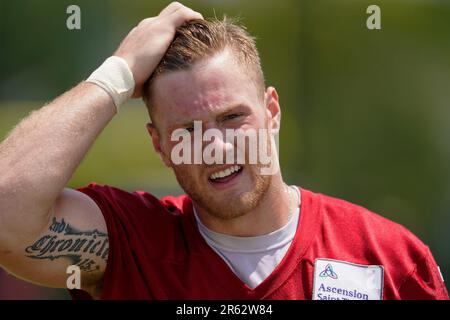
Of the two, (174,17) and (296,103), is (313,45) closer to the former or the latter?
(296,103)

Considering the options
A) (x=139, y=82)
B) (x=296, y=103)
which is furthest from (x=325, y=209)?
(x=296, y=103)

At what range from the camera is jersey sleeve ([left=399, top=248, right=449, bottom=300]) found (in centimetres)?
245

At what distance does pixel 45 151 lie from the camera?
2336mm

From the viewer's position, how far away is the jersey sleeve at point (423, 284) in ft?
8.05

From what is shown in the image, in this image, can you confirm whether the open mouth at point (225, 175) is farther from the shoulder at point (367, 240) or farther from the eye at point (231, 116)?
the shoulder at point (367, 240)

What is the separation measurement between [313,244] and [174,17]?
1093mm

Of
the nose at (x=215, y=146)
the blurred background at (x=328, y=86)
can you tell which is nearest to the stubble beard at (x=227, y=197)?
the nose at (x=215, y=146)

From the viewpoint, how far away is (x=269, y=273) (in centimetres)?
249

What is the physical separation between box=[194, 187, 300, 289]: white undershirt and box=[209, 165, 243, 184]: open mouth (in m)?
0.23

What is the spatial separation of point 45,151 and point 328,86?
4.67 meters

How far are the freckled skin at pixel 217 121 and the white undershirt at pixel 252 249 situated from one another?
37 millimetres

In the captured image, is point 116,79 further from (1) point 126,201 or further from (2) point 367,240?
(2) point 367,240

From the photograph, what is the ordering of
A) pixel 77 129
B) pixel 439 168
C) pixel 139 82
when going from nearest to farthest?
pixel 77 129 < pixel 139 82 < pixel 439 168

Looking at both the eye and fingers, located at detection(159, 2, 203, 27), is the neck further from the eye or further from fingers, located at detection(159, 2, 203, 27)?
fingers, located at detection(159, 2, 203, 27)
